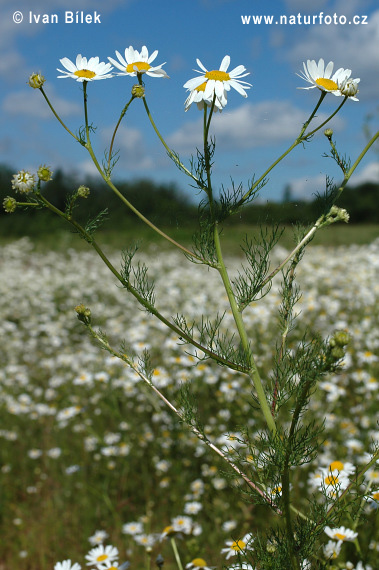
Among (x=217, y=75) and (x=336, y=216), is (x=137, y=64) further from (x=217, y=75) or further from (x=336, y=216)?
(x=336, y=216)

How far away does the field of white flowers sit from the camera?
2637 millimetres

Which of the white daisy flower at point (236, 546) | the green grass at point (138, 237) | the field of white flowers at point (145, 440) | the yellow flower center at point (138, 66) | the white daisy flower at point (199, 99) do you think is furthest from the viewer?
the green grass at point (138, 237)

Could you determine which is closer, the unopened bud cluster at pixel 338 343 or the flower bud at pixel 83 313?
the unopened bud cluster at pixel 338 343

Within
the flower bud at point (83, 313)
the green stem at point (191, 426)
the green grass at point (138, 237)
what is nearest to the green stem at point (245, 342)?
the green stem at point (191, 426)

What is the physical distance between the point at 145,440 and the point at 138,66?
267 centimetres

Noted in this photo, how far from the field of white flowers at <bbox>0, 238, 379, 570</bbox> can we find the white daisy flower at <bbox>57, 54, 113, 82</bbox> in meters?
1.01

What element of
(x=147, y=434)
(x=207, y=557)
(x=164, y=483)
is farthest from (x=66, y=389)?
(x=207, y=557)

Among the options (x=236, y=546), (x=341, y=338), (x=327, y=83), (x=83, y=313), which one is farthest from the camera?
(x=236, y=546)

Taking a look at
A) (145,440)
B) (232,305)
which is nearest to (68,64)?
(232,305)

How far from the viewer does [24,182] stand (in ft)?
3.98

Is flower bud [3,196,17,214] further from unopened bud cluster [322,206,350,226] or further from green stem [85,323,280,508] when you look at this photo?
unopened bud cluster [322,206,350,226]

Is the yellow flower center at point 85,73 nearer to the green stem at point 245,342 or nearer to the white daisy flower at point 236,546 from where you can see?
the green stem at point 245,342

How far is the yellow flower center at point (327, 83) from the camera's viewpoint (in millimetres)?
1252

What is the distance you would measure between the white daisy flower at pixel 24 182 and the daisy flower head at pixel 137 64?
335mm
